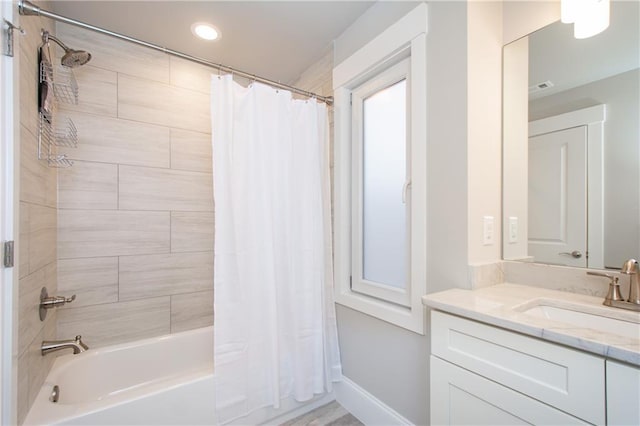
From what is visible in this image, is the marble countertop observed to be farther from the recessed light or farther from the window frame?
the recessed light

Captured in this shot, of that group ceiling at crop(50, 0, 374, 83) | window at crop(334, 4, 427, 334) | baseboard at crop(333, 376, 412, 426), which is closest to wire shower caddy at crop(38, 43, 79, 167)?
ceiling at crop(50, 0, 374, 83)

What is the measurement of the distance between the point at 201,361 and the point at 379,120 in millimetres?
2141

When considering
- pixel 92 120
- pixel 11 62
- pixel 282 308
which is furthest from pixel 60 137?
pixel 282 308

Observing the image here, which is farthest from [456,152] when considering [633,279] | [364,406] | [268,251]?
[364,406]

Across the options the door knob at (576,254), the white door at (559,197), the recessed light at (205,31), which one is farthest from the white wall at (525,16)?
the recessed light at (205,31)

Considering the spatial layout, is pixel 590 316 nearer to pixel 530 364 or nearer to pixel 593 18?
pixel 530 364

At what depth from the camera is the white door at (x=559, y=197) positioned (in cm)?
120

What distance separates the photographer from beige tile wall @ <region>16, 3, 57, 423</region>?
114 cm

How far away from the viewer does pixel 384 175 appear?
5.72 feet

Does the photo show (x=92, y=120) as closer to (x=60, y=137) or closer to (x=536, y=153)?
(x=60, y=137)

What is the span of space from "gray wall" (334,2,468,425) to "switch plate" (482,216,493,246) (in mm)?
132

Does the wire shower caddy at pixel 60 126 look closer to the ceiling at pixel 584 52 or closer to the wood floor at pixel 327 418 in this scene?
the wood floor at pixel 327 418

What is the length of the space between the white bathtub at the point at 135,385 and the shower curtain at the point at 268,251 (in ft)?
0.48

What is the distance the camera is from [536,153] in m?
1.32
